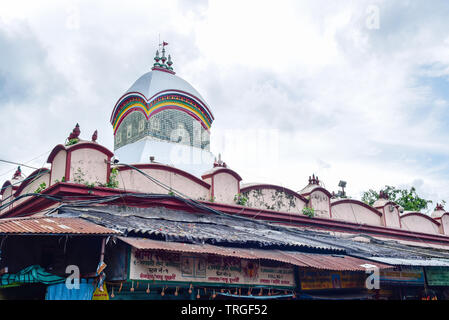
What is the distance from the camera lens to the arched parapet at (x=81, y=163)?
35.6 ft

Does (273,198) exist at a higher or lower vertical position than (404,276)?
higher

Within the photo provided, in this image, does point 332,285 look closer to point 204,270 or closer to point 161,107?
point 204,270

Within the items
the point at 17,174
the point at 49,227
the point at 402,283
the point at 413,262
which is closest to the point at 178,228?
the point at 49,227

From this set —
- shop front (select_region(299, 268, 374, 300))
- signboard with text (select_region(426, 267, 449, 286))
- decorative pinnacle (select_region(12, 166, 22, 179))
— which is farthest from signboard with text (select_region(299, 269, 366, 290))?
decorative pinnacle (select_region(12, 166, 22, 179))

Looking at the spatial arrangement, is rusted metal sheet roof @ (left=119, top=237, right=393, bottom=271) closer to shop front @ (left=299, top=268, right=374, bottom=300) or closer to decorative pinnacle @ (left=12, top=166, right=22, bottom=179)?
shop front @ (left=299, top=268, right=374, bottom=300)

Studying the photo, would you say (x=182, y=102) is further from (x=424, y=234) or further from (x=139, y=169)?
(x=424, y=234)

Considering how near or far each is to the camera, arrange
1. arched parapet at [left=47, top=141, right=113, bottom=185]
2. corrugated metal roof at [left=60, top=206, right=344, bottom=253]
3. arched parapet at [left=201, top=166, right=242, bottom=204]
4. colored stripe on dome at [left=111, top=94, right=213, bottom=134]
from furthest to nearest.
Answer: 1. colored stripe on dome at [left=111, top=94, right=213, bottom=134]
2. arched parapet at [left=201, top=166, right=242, bottom=204]
3. arched parapet at [left=47, top=141, right=113, bottom=185]
4. corrugated metal roof at [left=60, top=206, right=344, bottom=253]

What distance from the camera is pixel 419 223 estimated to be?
19.2m

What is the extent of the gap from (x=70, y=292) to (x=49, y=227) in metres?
1.46

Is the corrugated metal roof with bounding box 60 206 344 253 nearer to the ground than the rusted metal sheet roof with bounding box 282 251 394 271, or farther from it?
farther from it

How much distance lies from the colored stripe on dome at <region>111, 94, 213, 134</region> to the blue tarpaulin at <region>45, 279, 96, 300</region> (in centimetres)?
914

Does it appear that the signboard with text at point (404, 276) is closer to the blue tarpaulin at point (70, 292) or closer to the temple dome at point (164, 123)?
the temple dome at point (164, 123)

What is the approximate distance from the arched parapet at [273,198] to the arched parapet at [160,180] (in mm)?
1526

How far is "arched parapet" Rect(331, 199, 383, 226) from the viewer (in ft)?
53.0
